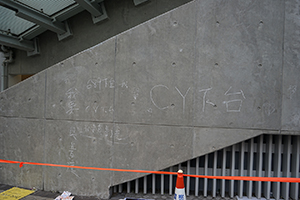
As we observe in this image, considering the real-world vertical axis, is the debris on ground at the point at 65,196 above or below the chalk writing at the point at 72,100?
below

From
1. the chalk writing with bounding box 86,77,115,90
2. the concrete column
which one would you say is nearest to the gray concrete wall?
the concrete column

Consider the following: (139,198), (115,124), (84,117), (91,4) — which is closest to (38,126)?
(84,117)

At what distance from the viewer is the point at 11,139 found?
4598 mm

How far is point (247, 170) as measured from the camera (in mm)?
4207

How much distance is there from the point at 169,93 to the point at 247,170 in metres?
2.46

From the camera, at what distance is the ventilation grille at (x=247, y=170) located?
13.3 ft

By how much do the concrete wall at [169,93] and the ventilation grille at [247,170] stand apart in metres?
0.47

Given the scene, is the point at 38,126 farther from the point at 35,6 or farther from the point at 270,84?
the point at 270,84

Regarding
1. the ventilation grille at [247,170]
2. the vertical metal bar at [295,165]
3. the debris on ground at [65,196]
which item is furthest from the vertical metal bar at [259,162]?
the debris on ground at [65,196]

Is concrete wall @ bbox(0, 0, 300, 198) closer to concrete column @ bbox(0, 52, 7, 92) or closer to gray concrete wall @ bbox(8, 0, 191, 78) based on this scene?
gray concrete wall @ bbox(8, 0, 191, 78)

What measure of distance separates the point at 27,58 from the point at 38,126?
443 centimetres

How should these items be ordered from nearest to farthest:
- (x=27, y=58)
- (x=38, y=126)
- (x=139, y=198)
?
(x=139, y=198), (x=38, y=126), (x=27, y=58)

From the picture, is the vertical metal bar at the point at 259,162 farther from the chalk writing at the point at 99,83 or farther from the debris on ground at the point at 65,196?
the debris on ground at the point at 65,196

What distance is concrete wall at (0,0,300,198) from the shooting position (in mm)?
3762
